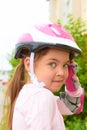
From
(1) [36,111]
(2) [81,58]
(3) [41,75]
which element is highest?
(3) [41,75]

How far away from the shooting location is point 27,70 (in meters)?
2.30

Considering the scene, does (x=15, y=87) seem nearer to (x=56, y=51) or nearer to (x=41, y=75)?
(x=41, y=75)

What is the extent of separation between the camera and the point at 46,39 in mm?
2186

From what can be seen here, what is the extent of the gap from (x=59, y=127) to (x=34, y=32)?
20.2 inches

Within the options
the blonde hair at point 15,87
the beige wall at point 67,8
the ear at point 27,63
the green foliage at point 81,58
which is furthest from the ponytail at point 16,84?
the beige wall at point 67,8

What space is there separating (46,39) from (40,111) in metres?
0.39

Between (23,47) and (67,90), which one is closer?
(23,47)

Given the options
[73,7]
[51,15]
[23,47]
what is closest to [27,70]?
[23,47]

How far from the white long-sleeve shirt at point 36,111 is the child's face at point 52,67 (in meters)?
0.07

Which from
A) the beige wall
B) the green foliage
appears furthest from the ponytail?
the beige wall

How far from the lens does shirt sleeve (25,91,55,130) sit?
200 centimetres

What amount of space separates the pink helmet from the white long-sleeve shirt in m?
0.22

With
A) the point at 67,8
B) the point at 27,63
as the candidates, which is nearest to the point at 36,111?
the point at 27,63

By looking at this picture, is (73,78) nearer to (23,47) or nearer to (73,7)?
(23,47)
